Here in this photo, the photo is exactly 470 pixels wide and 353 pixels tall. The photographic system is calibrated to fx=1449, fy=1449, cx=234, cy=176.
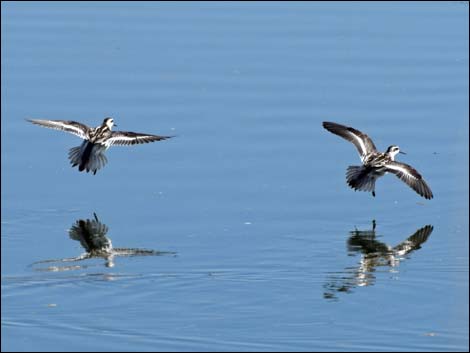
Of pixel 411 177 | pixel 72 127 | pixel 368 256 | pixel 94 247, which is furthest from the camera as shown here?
pixel 72 127

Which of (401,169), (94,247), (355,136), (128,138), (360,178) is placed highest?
(355,136)

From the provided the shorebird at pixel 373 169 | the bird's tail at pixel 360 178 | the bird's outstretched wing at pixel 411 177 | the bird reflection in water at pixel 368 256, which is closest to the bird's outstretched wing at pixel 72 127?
the shorebird at pixel 373 169

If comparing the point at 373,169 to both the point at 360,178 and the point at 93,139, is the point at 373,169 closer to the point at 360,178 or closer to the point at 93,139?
the point at 360,178

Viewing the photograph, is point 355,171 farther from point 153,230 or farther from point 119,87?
point 119,87

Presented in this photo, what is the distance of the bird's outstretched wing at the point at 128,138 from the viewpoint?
57.8 feet

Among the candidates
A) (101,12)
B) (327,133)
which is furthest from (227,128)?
(101,12)

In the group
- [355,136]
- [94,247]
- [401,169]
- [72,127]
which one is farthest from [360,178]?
[72,127]

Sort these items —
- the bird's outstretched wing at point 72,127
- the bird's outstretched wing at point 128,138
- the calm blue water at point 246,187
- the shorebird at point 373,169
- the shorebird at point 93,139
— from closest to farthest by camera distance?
the calm blue water at point 246,187
the shorebird at point 373,169
the shorebird at point 93,139
the bird's outstretched wing at point 128,138
the bird's outstretched wing at point 72,127

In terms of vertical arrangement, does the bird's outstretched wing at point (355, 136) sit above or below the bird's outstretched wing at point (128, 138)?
above

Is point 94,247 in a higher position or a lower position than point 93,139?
lower

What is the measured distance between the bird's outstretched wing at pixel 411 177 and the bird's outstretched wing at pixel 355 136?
63 cm

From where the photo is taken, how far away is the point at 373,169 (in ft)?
55.7

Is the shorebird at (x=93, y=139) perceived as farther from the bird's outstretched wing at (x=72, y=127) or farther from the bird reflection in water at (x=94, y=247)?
Answer: the bird reflection in water at (x=94, y=247)

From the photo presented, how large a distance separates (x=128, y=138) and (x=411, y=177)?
11.7ft
